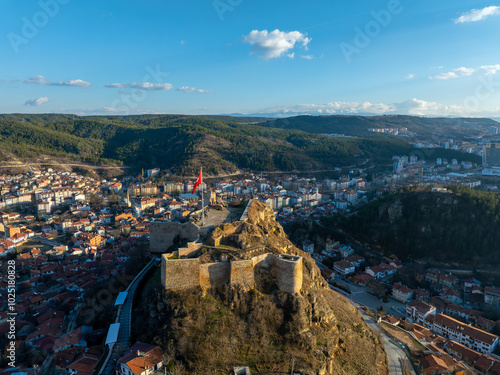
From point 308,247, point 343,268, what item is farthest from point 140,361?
point 308,247

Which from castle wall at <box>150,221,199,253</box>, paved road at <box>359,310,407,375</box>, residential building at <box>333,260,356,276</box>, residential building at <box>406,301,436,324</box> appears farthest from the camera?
residential building at <box>333,260,356,276</box>

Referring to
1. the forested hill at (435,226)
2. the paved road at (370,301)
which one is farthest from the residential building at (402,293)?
the forested hill at (435,226)

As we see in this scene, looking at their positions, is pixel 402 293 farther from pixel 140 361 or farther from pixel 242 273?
pixel 140 361

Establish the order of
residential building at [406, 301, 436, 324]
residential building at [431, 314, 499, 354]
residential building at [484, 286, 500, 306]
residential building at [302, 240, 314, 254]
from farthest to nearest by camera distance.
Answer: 1. residential building at [302, 240, 314, 254]
2. residential building at [484, 286, 500, 306]
3. residential building at [406, 301, 436, 324]
4. residential building at [431, 314, 499, 354]

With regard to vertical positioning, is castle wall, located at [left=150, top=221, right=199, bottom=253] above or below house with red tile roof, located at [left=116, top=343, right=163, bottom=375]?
above

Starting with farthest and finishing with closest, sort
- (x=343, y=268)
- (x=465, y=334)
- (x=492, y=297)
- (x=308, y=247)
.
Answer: (x=308, y=247)
(x=343, y=268)
(x=492, y=297)
(x=465, y=334)

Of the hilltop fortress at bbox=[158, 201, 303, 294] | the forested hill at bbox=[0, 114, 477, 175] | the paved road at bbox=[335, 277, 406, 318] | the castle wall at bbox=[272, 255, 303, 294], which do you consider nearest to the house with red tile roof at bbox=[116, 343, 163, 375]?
the hilltop fortress at bbox=[158, 201, 303, 294]

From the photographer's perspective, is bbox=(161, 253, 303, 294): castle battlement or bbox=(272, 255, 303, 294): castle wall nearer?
bbox=(161, 253, 303, 294): castle battlement

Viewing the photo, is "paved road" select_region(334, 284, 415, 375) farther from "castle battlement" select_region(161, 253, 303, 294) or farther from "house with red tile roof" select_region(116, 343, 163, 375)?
"house with red tile roof" select_region(116, 343, 163, 375)
